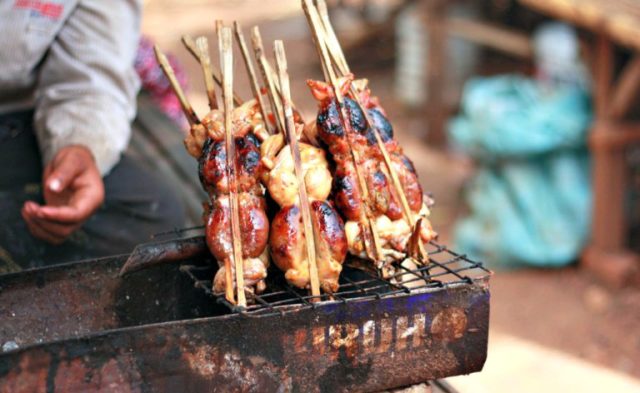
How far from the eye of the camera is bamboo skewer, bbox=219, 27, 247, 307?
2447 millimetres

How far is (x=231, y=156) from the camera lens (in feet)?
8.47

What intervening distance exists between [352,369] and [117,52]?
2057 millimetres

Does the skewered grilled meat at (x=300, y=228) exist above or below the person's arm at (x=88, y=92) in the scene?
below

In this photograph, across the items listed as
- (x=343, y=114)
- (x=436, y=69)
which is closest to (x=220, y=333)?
(x=343, y=114)

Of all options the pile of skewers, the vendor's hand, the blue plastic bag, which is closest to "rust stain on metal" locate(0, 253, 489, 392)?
the pile of skewers

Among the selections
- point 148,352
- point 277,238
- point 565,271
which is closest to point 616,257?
point 565,271

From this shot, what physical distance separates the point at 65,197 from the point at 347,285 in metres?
1.33

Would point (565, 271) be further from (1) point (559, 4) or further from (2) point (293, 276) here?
(2) point (293, 276)

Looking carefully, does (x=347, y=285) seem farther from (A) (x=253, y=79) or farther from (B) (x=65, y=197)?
(B) (x=65, y=197)

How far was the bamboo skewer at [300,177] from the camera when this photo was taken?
8.11ft

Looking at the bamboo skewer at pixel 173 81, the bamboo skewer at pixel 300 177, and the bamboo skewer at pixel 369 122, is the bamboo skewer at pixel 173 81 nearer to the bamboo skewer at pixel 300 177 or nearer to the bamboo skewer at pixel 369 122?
the bamboo skewer at pixel 300 177

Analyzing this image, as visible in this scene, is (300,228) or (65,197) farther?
(65,197)

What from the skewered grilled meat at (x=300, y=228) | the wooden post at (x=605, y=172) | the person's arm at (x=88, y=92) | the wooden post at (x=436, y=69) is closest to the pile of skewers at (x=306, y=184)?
the skewered grilled meat at (x=300, y=228)

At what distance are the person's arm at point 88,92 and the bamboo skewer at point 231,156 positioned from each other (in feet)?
2.86
